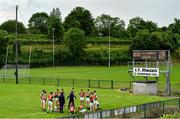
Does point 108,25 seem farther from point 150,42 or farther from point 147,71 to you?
point 147,71

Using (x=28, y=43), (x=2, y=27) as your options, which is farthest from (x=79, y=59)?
(x=2, y=27)

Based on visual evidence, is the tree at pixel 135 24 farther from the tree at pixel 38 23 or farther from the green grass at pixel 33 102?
the green grass at pixel 33 102

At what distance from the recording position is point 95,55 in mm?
112562

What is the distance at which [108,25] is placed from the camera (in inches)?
6334

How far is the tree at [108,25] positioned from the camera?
519 feet

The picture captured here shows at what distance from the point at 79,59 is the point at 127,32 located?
53.3m

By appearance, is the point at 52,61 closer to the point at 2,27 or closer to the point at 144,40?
the point at 144,40

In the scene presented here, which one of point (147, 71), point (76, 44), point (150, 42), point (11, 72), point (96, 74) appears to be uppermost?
point (150, 42)

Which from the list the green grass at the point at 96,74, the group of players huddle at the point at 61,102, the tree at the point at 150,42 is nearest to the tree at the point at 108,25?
the tree at the point at 150,42

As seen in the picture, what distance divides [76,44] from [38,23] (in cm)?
5835

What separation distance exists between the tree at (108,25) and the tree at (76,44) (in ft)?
151

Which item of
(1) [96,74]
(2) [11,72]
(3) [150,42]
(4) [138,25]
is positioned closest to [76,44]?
(3) [150,42]


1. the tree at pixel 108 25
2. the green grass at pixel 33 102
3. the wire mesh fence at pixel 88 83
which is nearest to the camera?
the green grass at pixel 33 102

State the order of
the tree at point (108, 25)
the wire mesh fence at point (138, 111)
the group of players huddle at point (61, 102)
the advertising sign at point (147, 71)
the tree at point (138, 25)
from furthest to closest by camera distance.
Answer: the tree at point (138, 25) → the tree at point (108, 25) → the advertising sign at point (147, 71) → the group of players huddle at point (61, 102) → the wire mesh fence at point (138, 111)
